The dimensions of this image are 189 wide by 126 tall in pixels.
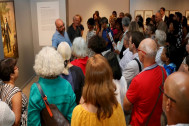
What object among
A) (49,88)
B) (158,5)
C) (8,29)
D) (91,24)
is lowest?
(49,88)

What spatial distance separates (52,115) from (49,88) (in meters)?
0.28

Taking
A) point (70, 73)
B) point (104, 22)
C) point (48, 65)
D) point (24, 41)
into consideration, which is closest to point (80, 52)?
point (70, 73)

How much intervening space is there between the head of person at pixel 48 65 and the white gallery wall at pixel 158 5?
30.7 ft

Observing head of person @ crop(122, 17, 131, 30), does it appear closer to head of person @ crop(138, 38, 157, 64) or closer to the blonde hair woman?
head of person @ crop(138, 38, 157, 64)

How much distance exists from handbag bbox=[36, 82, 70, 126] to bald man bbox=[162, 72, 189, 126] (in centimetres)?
105

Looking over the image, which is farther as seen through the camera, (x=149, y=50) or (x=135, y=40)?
(x=135, y=40)

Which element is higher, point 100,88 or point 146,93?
point 100,88

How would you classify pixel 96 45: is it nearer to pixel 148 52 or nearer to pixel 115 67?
pixel 115 67

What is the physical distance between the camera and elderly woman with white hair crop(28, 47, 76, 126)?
198cm

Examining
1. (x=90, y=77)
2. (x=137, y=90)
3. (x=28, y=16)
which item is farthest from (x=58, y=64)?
(x=28, y=16)

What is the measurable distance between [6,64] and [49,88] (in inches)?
27.1

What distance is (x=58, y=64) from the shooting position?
208cm

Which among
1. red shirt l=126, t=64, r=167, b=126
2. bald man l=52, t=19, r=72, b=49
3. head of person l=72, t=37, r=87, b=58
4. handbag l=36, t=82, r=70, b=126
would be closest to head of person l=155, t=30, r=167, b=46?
head of person l=72, t=37, r=87, b=58

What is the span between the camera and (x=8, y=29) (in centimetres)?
504
